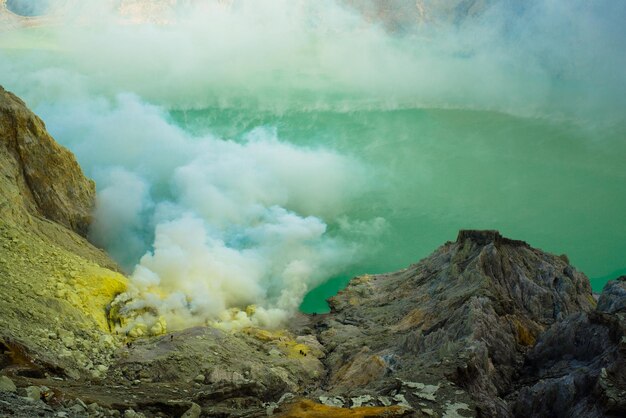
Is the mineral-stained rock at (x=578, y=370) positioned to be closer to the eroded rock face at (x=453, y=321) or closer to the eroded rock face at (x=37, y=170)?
the eroded rock face at (x=453, y=321)

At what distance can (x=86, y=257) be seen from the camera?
3891cm

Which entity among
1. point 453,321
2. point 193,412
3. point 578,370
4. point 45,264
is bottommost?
point 193,412

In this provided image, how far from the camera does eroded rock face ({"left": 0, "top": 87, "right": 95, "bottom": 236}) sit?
39281 millimetres

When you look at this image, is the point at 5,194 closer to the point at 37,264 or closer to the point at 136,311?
the point at 37,264

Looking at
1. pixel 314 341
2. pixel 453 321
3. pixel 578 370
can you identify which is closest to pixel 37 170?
pixel 314 341

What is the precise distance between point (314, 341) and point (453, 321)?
1250 centimetres

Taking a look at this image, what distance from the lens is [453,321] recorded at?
31.2 meters

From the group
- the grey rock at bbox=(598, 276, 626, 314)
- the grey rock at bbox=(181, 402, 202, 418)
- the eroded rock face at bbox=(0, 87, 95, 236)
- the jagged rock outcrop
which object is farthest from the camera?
the eroded rock face at bbox=(0, 87, 95, 236)

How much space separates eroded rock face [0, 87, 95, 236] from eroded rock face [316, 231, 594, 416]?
21489 millimetres

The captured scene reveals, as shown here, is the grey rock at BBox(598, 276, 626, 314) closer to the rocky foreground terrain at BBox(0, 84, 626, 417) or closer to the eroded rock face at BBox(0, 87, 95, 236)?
the rocky foreground terrain at BBox(0, 84, 626, 417)

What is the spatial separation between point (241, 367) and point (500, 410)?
1468cm

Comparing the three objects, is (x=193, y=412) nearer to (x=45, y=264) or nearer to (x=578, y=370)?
(x=578, y=370)

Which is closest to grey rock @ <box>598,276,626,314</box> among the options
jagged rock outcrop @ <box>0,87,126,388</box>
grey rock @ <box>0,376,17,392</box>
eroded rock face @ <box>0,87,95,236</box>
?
grey rock @ <box>0,376,17,392</box>

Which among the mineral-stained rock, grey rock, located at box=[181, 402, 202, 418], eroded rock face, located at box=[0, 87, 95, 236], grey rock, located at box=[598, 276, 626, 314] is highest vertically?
eroded rock face, located at box=[0, 87, 95, 236]
